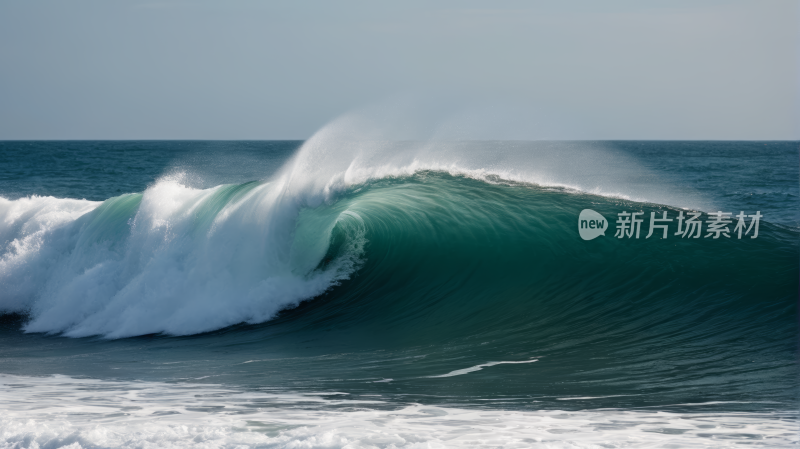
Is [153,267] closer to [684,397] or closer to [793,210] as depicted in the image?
[684,397]

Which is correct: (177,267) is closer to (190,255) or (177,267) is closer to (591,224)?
(190,255)

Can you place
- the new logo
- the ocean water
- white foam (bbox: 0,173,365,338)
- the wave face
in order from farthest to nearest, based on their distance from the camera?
the new logo, white foam (bbox: 0,173,365,338), the wave face, the ocean water

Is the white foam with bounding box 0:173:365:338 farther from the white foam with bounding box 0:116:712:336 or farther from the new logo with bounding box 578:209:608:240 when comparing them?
the new logo with bounding box 578:209:608:240

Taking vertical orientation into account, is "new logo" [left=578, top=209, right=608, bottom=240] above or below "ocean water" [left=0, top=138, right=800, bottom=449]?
above

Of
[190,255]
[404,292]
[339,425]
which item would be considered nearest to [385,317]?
[404,292]

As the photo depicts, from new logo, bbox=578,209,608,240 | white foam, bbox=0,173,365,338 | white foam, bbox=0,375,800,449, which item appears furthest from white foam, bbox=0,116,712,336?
white foam, bbox=0,375,800,449

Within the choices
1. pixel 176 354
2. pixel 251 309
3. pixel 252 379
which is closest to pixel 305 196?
pixel 251 309

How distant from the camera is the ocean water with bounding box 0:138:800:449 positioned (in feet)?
13.6

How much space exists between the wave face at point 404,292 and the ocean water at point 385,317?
0.12 feet

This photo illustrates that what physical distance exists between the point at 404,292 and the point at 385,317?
81 centimetres

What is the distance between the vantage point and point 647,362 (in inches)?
217

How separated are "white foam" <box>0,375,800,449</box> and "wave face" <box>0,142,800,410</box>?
38cm

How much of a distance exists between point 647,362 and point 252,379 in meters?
3.49

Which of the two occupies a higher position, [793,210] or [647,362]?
[793,210]
